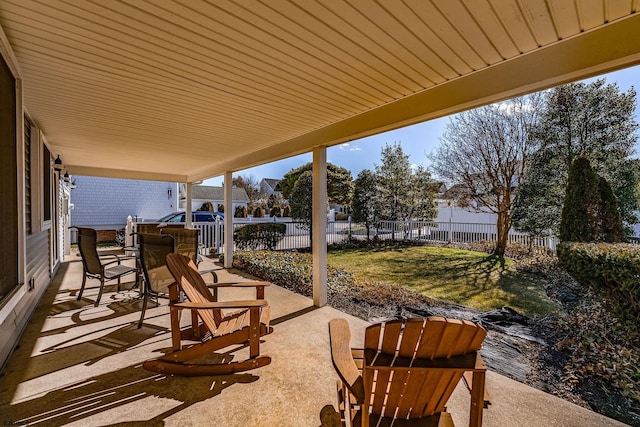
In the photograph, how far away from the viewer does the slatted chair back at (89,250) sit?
4250mm

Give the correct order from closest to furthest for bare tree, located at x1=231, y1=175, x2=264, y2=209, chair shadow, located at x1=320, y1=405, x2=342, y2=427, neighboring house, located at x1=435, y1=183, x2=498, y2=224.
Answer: chair shadow, located at x1=320, y1=405, x2=342, y2=427, neighboring house, located at x1=435, y1=183, x2=498, y2=224, bare tree, located at x1=231, y1=175, x2=264, y2=209

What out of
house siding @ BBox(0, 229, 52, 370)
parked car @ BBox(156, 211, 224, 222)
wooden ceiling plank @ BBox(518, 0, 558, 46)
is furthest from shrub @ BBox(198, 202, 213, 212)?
wooden ceiling plank @ BBox(518, 0, 558, 46)

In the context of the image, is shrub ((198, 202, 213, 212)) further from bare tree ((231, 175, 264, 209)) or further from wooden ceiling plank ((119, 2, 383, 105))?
wooden ceiling plank ((119, 2, 383, 105))

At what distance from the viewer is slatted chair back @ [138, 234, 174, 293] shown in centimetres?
355

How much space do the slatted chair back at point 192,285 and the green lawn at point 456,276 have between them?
157 inches

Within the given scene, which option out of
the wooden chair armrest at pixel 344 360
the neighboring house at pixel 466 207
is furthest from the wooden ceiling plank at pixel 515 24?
the neighboring house at pixel 466 207

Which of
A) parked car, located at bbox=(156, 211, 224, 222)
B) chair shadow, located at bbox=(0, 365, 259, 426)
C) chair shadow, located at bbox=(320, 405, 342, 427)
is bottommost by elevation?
chair shadow, located at bbox=(320, 405, 342, 427)

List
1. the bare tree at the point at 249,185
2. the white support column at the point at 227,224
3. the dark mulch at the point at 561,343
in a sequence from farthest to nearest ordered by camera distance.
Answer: the bare tree at the point at 249,185
the white support column at the point at 227,224
the dark mulch at the point at 561,343

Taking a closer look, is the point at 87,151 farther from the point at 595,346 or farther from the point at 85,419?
the point at 595,346

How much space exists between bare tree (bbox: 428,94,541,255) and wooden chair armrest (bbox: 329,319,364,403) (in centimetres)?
651

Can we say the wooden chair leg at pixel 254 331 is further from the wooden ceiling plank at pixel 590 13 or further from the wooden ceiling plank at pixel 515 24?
the wooden ceiling plank at pixel 590 13

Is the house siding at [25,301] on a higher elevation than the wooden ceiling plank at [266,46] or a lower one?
lower

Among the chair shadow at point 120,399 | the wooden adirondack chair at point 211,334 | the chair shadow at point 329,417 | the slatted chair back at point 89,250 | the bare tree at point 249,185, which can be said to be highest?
the bare tree at point 249,185

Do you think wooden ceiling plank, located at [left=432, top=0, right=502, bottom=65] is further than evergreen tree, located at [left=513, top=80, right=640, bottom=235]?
No
